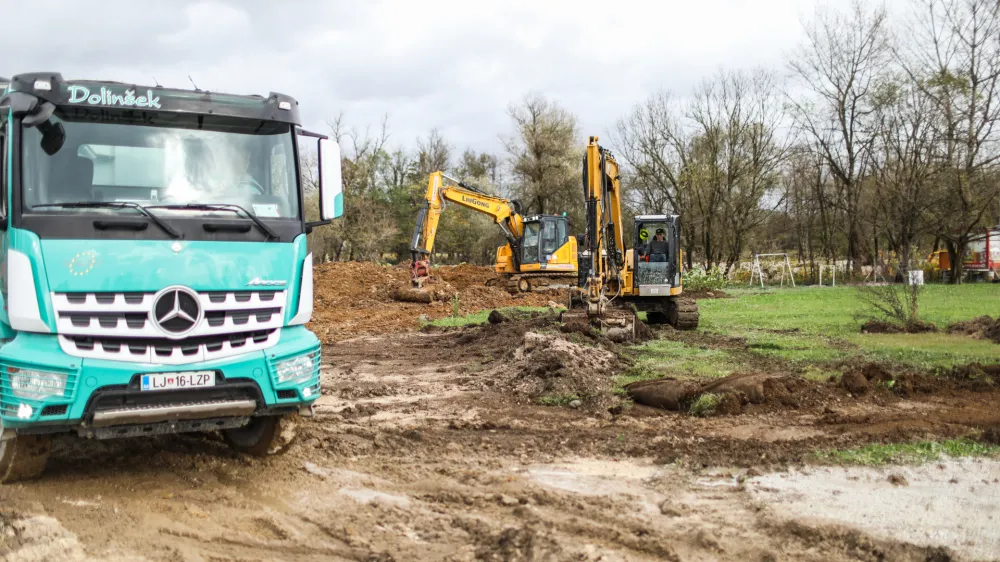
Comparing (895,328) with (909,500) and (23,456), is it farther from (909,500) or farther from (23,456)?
(23,456)

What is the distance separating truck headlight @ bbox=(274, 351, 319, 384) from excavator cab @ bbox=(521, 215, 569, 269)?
2531 cm

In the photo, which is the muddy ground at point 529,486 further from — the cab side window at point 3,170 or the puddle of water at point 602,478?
the cab side window at point 3,170

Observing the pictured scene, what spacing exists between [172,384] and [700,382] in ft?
21.2

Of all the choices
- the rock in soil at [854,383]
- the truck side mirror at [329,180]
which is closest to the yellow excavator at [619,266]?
the rock in soil at [854,383]

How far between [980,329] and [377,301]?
1761 centimetres

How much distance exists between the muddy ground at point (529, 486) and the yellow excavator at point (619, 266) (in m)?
5.82

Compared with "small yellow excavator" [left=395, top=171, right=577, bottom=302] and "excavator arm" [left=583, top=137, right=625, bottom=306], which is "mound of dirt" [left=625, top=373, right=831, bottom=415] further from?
"small yellow excavator" [left=395, top=171, right=577, bottom=302]

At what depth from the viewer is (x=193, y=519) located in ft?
17.0

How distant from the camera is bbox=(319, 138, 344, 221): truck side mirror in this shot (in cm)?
646

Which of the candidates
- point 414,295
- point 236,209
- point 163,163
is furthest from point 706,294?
point 163,163

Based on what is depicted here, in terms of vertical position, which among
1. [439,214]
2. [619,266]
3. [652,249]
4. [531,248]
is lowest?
[619,266]

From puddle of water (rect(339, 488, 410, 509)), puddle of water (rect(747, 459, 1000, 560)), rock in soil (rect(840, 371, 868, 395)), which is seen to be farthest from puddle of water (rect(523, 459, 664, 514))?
rock in soil (rect(840, 371, 868, 395))

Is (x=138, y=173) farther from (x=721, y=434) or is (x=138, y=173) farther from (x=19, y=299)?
(x=721, y=434)

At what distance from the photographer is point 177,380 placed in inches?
213
